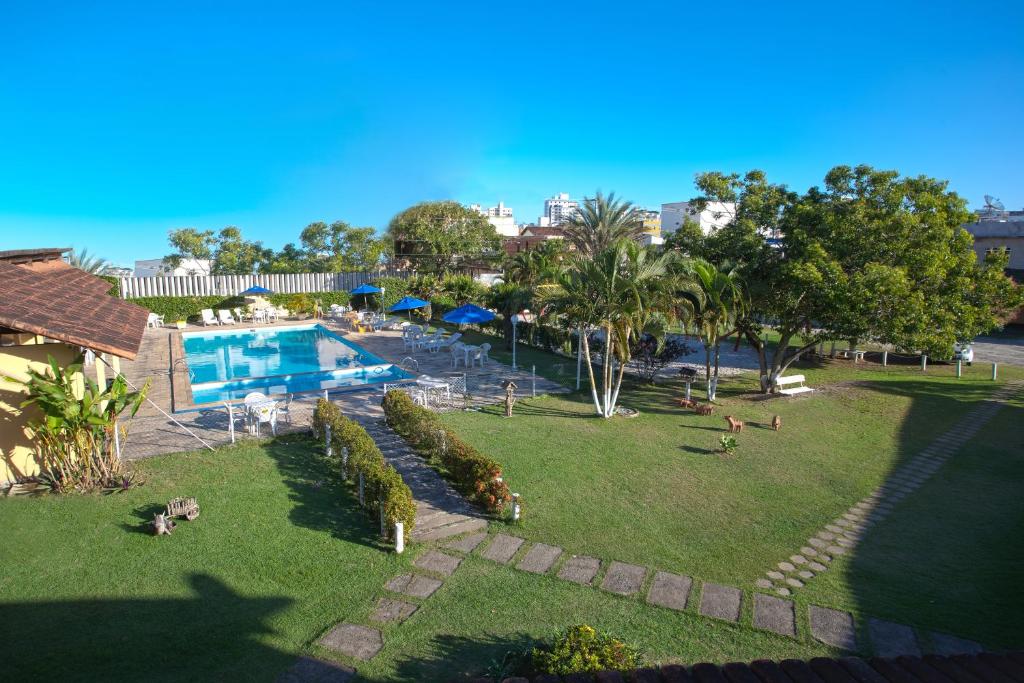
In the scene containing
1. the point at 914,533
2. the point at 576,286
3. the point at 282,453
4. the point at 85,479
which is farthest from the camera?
the point at 576,286

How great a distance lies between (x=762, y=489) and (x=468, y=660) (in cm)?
670

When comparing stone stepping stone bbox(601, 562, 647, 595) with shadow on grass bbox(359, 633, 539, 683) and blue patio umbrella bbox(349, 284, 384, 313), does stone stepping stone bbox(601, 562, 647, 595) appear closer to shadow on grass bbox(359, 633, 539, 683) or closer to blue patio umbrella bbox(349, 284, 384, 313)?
shadow on grass bbox(359, 633, 539, 683)

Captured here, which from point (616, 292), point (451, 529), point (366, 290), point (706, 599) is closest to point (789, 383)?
point (616, 292)

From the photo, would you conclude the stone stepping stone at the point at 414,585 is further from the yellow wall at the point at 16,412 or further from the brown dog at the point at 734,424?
the brown dog at the point at 734,424

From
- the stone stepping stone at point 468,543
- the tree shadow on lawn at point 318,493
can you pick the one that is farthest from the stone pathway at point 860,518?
the tree shadow on lawn at point 318,493

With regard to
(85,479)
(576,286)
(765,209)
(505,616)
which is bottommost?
(505,616)

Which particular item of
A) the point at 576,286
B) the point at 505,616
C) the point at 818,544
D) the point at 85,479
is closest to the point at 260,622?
the point at 505,616

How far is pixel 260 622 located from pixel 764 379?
51.3 ft

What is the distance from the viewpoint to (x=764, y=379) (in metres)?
17.8

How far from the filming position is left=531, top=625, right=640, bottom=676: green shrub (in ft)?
15.7

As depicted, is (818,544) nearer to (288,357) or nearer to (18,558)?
(18,558)

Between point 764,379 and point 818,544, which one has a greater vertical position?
point 764,379

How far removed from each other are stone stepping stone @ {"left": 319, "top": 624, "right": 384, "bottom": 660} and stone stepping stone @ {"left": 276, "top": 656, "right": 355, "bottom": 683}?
0.21 meters

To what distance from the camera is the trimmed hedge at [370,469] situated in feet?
25.8
